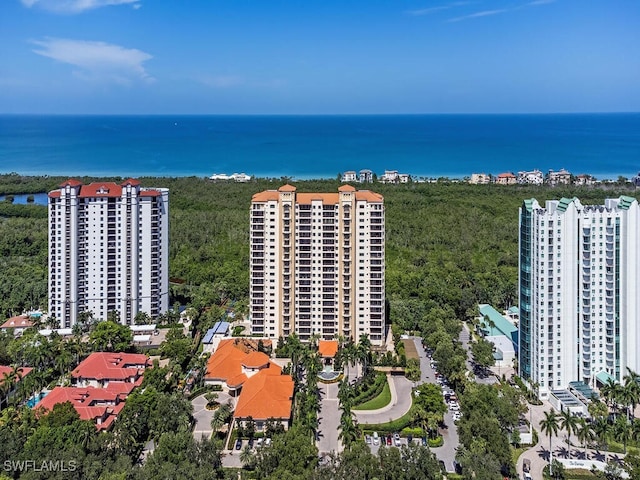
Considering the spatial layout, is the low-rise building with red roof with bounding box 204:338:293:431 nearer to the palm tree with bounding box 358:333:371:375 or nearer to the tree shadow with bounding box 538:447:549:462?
the palm tree with bounding box 358:333:371:375

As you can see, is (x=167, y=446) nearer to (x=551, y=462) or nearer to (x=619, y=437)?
(x=551, y=462)

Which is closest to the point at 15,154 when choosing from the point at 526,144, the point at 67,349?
the point at 67,349

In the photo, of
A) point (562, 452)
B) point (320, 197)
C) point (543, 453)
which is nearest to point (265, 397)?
point (543, 453)

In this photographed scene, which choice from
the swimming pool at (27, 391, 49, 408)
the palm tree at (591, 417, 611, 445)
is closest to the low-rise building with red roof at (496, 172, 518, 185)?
the palm tree at (591, 417, 611, 445)

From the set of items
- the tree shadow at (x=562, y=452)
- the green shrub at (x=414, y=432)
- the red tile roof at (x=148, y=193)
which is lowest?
the tree shadow at (x=562, y=452)

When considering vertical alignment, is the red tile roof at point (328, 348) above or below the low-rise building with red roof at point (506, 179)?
below

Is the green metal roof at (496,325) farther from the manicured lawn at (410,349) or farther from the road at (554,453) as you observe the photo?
the road at (554,453)

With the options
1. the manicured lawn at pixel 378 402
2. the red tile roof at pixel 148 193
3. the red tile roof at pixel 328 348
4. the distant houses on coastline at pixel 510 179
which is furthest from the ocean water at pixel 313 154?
the manicured lawn at pixel 378 402
